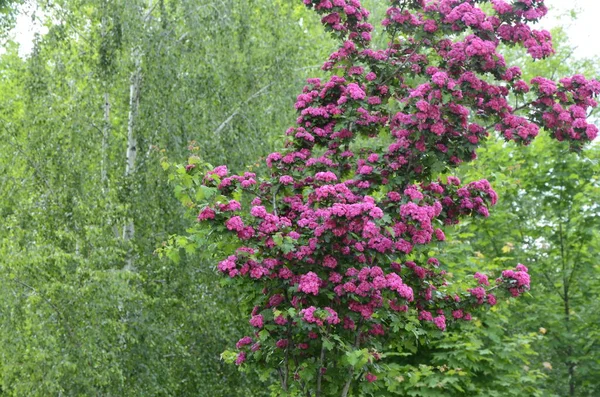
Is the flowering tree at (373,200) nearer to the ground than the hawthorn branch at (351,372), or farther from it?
farther from it

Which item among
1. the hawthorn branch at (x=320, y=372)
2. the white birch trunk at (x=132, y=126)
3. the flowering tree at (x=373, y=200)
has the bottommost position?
the hawthorn branch at (x=320, y=372)

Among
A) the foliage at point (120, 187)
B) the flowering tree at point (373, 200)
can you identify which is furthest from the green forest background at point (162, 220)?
the flowering tree at point (373, 200)

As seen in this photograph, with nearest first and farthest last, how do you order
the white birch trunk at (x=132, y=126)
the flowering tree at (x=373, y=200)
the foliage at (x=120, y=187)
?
the flowering tree at (x=373, y=200)
the foliage at (x=120, y=187)
the white birch trunk at (x=132, y=126)

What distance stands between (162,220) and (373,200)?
18.2ft

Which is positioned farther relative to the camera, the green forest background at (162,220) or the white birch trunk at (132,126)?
the white birch trunk at (132,126)

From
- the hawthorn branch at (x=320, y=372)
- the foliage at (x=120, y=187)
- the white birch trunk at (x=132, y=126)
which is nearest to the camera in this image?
the hawthorn branch at (x=320, y=372)

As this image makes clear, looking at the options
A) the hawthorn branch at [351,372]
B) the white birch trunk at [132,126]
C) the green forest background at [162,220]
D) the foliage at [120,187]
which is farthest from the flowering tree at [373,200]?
the white birch trunk at [132,126]

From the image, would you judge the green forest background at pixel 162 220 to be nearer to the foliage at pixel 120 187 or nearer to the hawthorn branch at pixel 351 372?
the foliage at pixel 120 187

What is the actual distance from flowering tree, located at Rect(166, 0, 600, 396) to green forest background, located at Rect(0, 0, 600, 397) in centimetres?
203

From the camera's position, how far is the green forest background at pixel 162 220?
30.2 feet

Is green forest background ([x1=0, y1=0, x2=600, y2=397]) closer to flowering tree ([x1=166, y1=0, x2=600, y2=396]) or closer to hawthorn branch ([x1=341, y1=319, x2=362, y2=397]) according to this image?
flowering tree ([x1=166, y1=0, x2=600, y2=396])

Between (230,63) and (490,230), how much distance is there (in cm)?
540

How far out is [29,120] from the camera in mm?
10617

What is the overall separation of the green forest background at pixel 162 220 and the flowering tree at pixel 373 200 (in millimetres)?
2030
